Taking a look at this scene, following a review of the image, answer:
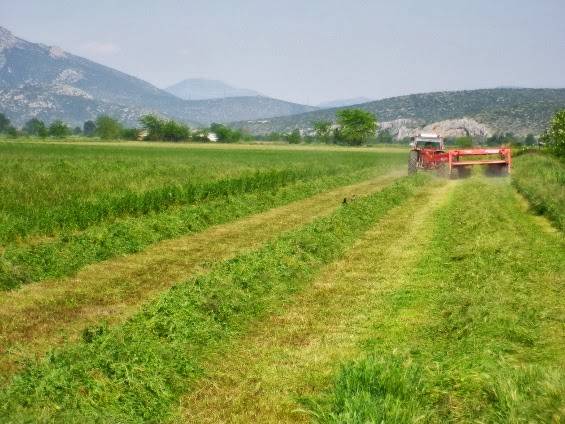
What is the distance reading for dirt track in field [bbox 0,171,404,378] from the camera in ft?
25.8

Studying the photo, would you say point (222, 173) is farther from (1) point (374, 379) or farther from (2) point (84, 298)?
(1) point (374, 379)

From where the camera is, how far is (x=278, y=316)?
8.81 meters

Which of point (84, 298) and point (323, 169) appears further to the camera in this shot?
point (323, 169)

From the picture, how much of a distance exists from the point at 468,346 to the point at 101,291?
5809 mm

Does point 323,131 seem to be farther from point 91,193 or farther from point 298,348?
point 298,348

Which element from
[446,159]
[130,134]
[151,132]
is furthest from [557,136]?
[130,134]

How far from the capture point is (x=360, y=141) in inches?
5807

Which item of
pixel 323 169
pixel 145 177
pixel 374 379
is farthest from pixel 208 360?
pixel 323 169

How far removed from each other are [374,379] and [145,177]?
20770 mm

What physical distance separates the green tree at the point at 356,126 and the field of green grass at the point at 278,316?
127614 millimetres

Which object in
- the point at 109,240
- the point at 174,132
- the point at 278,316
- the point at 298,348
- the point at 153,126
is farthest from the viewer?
the point at 153,126

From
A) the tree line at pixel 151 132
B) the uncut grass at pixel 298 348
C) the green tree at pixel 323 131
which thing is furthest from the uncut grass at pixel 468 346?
the green tree at pixel 323 131

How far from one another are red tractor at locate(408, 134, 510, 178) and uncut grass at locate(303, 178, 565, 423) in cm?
1933

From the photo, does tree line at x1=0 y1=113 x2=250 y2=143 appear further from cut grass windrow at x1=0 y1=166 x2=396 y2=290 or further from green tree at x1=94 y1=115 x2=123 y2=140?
cut grass windrow at x1=0 y1=166 x2=396 y2=290
